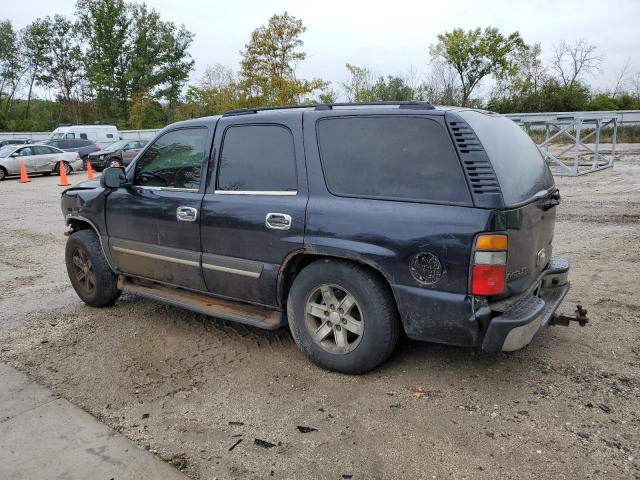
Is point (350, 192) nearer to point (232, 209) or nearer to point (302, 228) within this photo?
point (302, 228)

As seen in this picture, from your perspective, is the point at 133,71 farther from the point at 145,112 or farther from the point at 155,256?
the point at 155,256

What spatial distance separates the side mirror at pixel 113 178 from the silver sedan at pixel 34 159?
19710 millimetres

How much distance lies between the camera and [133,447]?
9.39ft

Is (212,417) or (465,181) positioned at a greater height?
(465,181)

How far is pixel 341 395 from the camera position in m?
3.34

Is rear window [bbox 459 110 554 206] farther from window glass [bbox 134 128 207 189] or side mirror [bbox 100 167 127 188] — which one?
side mirror [bbox 100 167 127 188]

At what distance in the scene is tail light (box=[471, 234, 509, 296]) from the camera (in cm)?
297

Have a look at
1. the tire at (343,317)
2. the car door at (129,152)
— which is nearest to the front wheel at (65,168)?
the car door at (129,152)

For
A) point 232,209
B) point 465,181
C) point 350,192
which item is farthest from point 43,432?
point 465,181

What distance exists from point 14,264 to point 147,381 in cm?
472

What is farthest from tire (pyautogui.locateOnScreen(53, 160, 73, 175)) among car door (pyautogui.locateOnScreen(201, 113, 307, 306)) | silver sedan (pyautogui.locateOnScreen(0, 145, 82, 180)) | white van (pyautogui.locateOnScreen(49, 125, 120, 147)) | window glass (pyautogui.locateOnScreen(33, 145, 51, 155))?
car door (pyautogui.locateOnScreen(201, 113, 307, 306))

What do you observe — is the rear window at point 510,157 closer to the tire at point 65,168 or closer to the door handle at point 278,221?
the door handle at point 278,221

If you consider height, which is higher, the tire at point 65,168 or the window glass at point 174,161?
the window glass at point 174,161

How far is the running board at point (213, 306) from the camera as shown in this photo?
12.6 feet
